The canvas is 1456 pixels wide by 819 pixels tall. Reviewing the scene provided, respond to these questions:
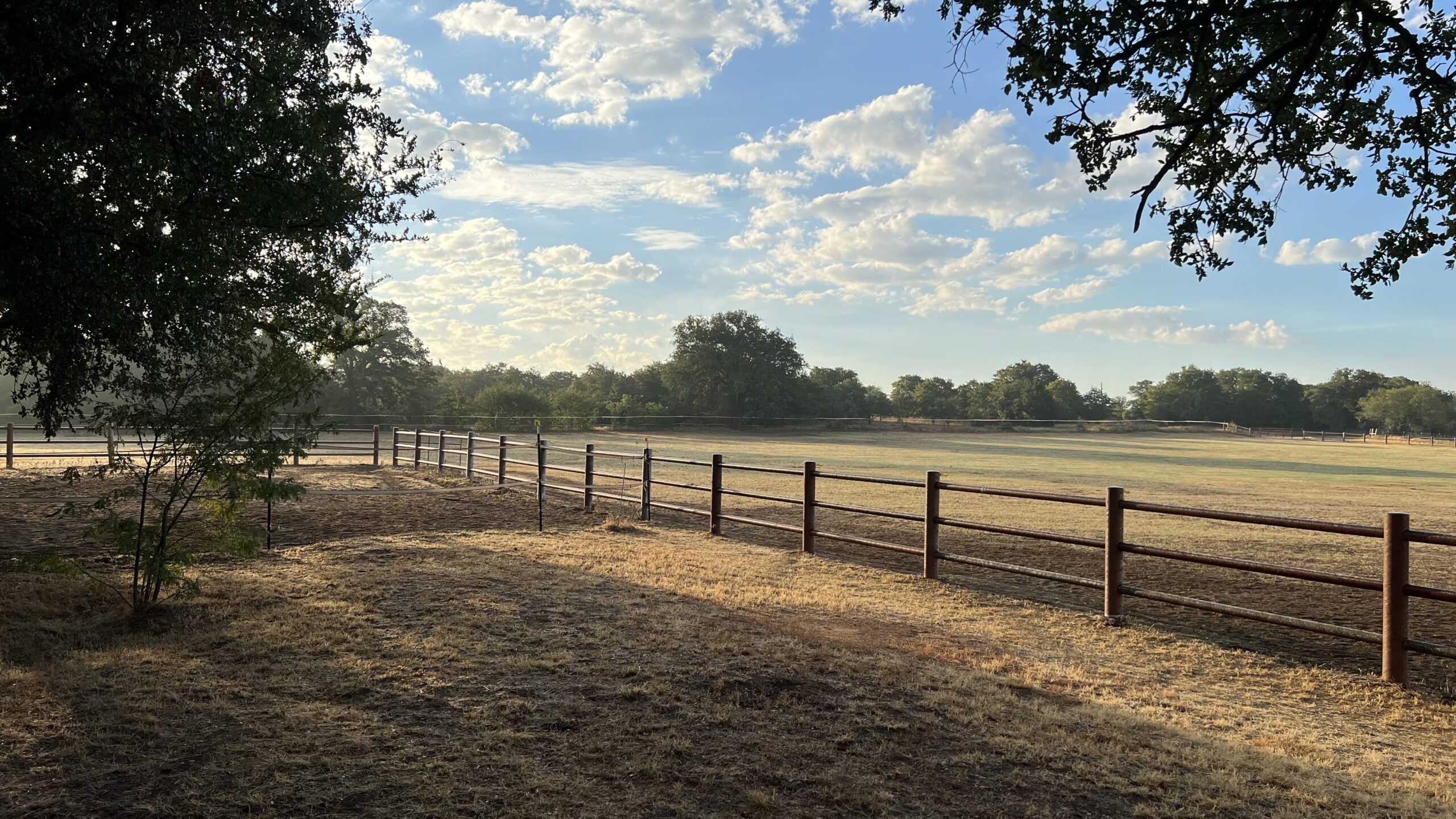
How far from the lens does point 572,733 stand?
407cm

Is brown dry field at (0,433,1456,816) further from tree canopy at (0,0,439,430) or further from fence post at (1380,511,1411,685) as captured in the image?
tree canopy at (0,0,439,430)

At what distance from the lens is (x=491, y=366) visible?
278 feet

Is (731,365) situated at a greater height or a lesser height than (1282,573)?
greater

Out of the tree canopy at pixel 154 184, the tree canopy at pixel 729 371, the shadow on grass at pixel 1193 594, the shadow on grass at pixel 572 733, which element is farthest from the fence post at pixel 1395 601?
the tree canopy at pixel 729 371

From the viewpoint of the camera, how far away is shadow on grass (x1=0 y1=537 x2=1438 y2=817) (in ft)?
11.2

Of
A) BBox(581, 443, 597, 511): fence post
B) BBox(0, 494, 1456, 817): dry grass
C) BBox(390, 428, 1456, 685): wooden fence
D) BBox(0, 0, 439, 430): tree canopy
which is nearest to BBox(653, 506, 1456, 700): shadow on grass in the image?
BBox(390, 428, 1456, 685): wooden fence

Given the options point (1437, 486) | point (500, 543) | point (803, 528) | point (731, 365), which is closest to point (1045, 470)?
point (1437, 486)

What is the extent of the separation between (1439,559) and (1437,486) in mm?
15569

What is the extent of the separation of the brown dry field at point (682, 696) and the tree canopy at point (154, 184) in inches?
82.9

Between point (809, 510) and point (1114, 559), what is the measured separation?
12.1ft

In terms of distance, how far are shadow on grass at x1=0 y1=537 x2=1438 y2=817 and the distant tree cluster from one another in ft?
12.9

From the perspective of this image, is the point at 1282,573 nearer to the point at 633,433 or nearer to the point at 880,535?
the point at 880,535

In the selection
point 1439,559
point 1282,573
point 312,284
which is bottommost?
point 1439,559

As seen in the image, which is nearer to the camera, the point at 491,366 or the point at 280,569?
the point at 280,569
